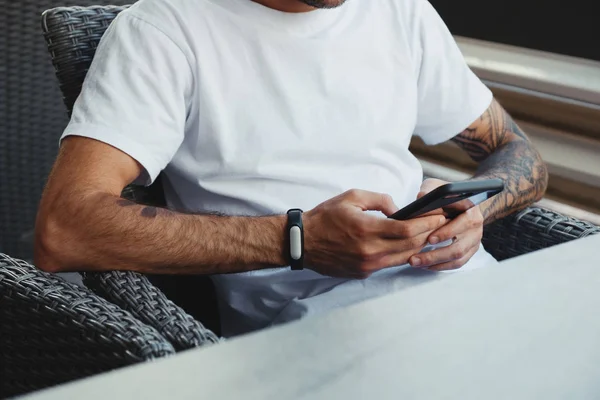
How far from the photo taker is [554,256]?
3.00 feet

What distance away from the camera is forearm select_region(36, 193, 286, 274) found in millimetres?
1156

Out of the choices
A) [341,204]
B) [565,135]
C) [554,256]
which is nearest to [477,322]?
[554,256]

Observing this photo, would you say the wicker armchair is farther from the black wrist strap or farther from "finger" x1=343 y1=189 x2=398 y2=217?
"finger" x1=343 y1=189 x2=398 y2=217

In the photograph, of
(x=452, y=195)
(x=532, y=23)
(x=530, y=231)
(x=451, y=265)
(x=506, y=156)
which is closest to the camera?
(x=452, y=195)

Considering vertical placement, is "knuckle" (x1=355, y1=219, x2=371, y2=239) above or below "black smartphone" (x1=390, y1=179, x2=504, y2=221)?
below

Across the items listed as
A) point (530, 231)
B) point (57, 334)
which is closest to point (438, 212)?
point (530, 231)

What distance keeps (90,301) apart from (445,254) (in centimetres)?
59

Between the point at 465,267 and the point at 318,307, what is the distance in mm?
311

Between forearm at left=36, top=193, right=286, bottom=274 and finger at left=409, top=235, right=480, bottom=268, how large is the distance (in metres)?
0.22

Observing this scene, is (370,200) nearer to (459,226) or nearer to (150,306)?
(459,226)

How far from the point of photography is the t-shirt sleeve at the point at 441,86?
61.6 inches

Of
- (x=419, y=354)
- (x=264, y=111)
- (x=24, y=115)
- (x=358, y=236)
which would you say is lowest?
(x=24, y=115)

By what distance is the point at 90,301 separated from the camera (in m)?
1.03

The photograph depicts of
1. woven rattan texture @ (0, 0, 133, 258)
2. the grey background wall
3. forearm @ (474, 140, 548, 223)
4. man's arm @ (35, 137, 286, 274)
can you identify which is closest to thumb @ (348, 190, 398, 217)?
man's arm @ (35, 137, 286, 274)
